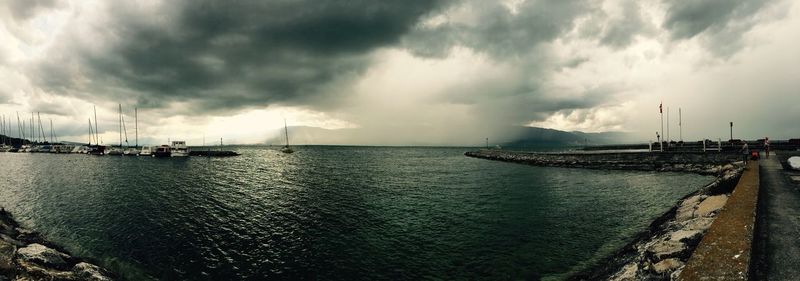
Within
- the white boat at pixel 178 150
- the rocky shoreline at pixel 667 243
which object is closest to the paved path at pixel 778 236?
the rocky shoreline at pixel 667 243

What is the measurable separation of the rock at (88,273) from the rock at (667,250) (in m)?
22.7

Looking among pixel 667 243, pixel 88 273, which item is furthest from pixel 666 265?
pixel 88 273

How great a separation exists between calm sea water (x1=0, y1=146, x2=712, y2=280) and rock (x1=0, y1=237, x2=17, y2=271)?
3.68 metres

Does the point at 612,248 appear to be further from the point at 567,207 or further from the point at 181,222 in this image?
the point at 181,222

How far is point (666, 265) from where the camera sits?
405 inches

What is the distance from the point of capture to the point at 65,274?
1374cm

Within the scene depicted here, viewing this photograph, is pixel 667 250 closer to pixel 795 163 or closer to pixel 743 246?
pixel 743 246

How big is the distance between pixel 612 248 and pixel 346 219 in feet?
57.8

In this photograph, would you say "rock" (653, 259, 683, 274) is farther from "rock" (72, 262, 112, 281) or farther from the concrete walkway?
"rock" (72, 262, 112, 281)

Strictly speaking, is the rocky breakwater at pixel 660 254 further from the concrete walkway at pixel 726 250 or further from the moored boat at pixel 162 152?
the moored boat at pixel 162 152

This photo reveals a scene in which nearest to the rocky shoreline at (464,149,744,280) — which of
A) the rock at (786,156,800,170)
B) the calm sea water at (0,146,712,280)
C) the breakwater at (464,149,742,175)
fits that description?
the calm sea water at (0,146,712,280)

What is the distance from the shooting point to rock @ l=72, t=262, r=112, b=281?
46.2 feet

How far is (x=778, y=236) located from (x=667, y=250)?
309 centimetres

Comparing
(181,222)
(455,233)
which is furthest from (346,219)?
(181,222)
